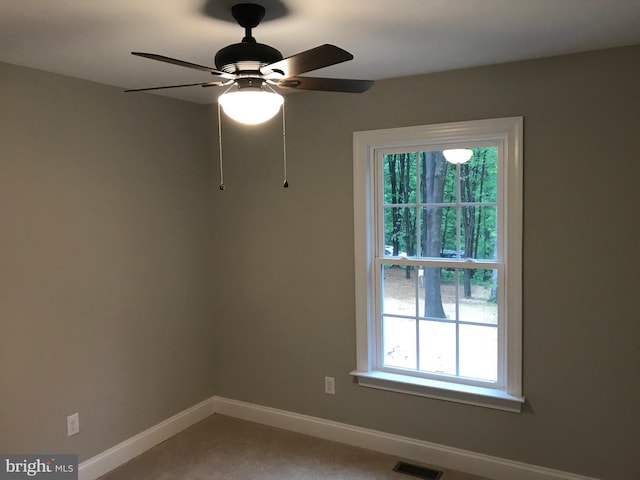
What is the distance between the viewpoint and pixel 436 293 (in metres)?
3.11

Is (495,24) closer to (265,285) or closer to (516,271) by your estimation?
(516,271)

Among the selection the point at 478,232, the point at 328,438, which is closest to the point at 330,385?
the point at 328,438

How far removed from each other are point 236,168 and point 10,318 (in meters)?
1.69

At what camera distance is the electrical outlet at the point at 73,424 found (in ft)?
9.37

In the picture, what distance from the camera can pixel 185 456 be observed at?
10.5 feet

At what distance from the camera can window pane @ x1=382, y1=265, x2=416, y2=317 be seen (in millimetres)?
3182

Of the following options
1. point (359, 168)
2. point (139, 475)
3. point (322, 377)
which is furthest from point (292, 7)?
point (139, 475)

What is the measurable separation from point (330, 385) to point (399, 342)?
0.56 meters

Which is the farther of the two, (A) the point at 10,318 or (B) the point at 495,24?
(A) the point at 10,318

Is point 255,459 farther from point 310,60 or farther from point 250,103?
point 310,60

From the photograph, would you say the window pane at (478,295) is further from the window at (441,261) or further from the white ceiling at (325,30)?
the white ceiling at (325,30)

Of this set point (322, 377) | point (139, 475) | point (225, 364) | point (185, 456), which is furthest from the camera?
point (225, 364)

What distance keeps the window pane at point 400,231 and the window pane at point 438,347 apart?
465 millimetres

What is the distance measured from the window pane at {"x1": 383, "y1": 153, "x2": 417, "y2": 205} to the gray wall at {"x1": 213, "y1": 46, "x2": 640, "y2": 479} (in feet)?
0.74
